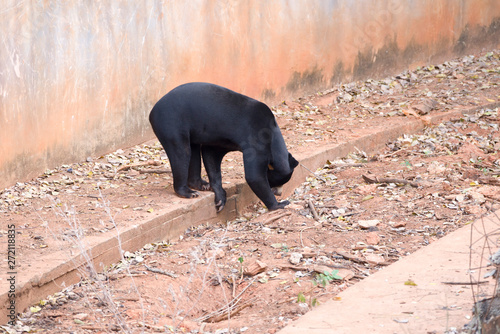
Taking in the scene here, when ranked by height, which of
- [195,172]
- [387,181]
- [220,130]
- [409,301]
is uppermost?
[220,130]

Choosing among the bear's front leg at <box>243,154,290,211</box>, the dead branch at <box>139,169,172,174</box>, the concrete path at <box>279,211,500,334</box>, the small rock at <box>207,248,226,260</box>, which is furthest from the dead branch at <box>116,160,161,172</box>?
the concrete path at <box>279,211,500,334</box>

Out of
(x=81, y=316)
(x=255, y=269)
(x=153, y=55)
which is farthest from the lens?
(x=153, y=55)

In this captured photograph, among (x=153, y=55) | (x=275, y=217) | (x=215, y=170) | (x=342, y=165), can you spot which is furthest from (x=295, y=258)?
(x=153, y=55)

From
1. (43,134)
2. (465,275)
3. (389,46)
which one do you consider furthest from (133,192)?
(389,46)

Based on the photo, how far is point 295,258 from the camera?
4.71 metres

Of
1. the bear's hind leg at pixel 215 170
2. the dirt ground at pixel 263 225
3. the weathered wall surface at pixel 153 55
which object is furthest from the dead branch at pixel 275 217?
the weathered wall surface at pixel 153 55

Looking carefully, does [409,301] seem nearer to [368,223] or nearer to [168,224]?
[368,223]

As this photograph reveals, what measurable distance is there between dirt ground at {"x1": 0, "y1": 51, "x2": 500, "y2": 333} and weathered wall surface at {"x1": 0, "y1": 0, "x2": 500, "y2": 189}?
0.45 metres

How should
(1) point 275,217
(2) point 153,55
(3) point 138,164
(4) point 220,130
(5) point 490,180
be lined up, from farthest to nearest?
1. (2) point 153,55
2. (3) point 138,164
3. (5) point 490,180
4. (4) point 220,130
5. (1) point 275,217

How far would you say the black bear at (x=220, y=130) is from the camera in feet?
19.5

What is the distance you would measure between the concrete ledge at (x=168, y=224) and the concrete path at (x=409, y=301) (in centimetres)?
177

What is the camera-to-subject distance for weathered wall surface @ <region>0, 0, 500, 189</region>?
255 inches

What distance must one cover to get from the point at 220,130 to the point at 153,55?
7.50ft

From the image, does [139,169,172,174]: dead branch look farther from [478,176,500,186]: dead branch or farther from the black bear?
[478,176,500,186]: dead branch
